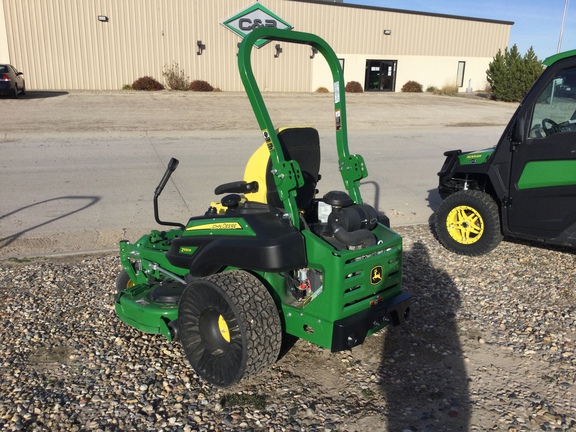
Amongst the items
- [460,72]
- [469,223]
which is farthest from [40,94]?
[460,72]

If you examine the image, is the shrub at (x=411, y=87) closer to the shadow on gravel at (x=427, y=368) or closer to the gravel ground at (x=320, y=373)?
the gravel ground at (x=320, y=373)

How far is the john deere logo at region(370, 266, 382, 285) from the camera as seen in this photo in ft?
11.6

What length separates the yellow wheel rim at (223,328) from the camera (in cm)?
Result: 349

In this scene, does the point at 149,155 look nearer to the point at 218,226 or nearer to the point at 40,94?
the point at 218,226

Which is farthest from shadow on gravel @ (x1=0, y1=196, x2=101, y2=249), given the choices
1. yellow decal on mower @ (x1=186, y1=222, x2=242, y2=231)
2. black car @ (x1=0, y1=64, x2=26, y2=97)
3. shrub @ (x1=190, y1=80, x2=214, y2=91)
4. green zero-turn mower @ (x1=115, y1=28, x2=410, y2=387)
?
shrub @ (x1=190, y1=80, x2=214, y2=91)

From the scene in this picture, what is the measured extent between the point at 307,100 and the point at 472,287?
24.6m

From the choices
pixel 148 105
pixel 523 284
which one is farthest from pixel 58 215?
pixel 148 105

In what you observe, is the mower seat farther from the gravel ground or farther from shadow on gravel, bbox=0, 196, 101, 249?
shadow on gravel, bbox=0, 196, 101, 249

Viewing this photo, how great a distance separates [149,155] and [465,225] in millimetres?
8235

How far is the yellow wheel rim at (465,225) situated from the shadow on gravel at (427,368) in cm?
112

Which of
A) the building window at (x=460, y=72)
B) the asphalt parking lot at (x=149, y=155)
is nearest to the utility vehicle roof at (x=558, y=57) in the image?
the asphalt parking lot at (x=149, y=155)

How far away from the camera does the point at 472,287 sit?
210 inches

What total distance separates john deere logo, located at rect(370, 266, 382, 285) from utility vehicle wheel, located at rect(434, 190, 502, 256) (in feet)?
9.49

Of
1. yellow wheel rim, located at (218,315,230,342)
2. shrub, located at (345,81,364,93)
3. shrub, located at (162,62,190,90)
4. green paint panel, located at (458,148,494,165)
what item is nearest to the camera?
yellow wheel rim, located at (218,315,230,342)
